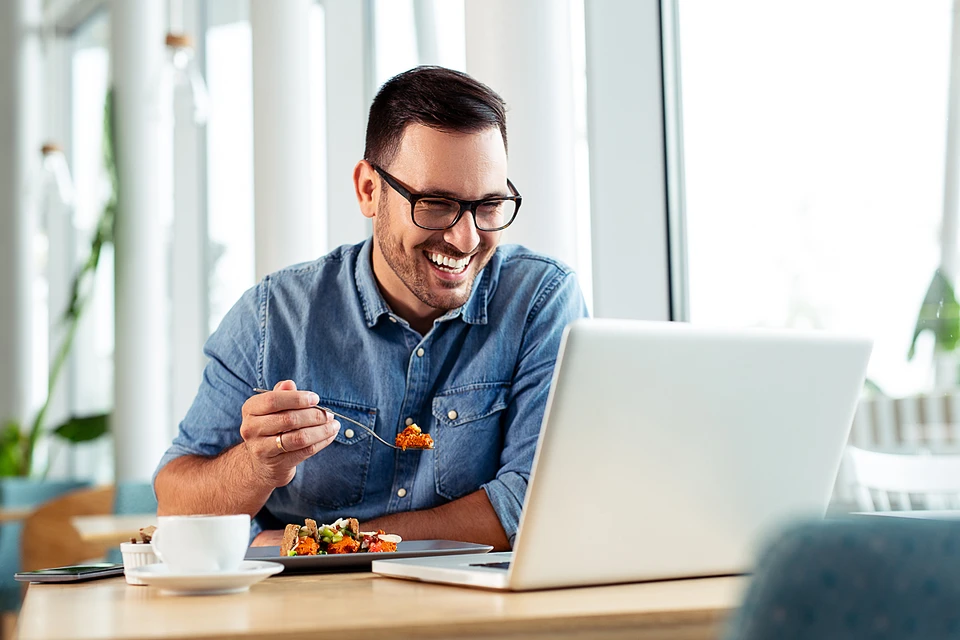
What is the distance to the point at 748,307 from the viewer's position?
266 centimetres

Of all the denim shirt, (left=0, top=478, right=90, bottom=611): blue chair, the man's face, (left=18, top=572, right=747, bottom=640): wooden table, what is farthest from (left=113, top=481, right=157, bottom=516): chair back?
(left=18, top=572, right=747, bottom=640): wooden table

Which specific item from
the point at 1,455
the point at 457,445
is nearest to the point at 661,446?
the point at 457,445

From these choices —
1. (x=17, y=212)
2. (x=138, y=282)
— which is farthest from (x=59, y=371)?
(x=17, y=212)

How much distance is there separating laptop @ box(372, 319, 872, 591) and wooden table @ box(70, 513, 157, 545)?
7.19 ft

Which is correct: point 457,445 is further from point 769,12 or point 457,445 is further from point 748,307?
point 769,12

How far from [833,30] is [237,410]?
1592 mm

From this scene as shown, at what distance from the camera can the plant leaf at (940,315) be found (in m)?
2.18

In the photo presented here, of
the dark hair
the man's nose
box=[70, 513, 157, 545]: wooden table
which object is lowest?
box=[70, 513, 157, 545]: wooden table

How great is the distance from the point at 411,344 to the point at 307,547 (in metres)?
0.58

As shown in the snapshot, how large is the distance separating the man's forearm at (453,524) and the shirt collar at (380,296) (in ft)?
1.19

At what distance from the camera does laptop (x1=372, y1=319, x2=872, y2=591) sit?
974mm

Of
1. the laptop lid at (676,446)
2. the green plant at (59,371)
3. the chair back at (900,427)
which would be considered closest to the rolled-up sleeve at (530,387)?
the laptop lid at (676,446)

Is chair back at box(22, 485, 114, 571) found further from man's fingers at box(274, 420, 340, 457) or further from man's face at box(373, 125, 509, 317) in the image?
man's fingers at box(274, 420, 340, 457)

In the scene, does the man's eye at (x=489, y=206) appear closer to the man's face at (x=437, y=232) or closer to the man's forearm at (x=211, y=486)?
the man's face at (x=437, y=232)
